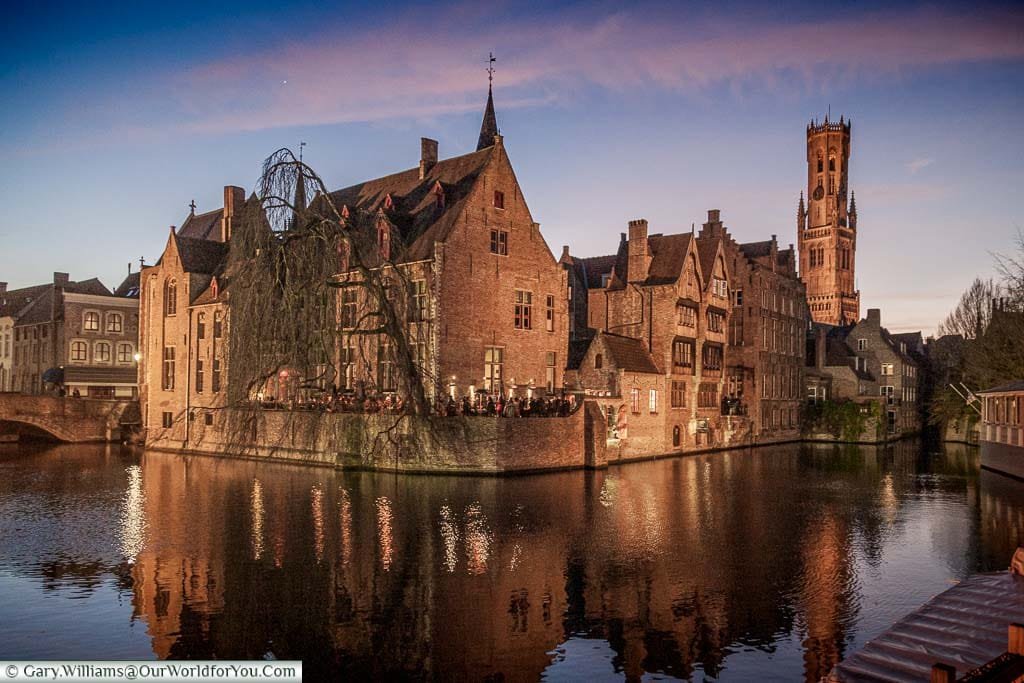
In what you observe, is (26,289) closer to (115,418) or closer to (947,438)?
(115,418)

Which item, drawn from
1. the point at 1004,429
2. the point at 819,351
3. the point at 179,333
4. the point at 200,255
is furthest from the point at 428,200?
the point at 819,351

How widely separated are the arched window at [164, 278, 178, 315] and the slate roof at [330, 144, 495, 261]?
13758 mm

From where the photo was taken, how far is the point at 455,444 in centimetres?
3431

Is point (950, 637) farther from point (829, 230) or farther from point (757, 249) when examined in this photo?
point (829, 230)

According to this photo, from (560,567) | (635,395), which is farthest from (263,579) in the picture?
(635,395)

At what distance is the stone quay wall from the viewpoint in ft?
112

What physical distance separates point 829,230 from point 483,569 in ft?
453

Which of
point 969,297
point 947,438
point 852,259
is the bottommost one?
point 947,438

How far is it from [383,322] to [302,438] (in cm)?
1904

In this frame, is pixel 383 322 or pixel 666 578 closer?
pixel 666 578

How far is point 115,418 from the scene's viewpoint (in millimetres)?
53875

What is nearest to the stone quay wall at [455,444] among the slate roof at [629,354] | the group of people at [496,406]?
the group of people at [496,406]

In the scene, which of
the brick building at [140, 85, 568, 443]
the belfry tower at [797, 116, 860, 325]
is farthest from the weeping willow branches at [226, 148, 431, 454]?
the belfry tower at [797, 116, 860, 325]

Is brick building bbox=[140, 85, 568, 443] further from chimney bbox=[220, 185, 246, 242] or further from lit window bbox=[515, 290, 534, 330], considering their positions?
chimney bbox=[220, 185, 246, 242]
